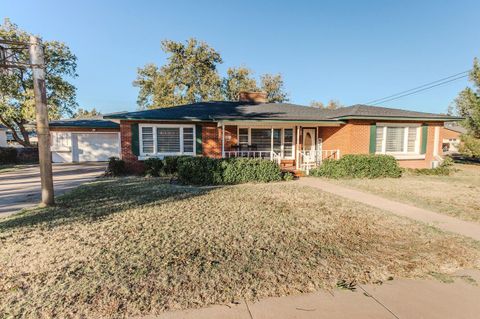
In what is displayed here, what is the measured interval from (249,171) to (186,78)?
77.1ft

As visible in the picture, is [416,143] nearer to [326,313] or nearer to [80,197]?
[326,313]

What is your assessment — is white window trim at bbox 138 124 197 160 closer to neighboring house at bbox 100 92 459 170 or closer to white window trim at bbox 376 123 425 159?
neighboring house at bbox 100 92 459 170

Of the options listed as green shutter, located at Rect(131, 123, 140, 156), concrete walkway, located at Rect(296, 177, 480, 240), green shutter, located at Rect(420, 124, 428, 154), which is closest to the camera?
concrete walkway, located at Rect(296, 177, 480, 240)

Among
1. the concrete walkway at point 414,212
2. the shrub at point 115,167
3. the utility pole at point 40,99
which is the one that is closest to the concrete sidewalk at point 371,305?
the concrete walkway at point 414,212

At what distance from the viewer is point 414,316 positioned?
249 cm

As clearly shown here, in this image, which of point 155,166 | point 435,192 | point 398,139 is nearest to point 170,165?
point 155,166

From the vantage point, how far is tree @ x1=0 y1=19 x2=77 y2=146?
1852 cm

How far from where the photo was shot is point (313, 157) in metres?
13.3

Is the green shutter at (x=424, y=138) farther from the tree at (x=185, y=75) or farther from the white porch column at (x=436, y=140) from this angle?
the tree at (x=185, y=75)

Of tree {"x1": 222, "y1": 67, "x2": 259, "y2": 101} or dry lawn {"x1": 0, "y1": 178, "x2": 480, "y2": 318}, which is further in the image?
tree {"x1": 222, "y1": 67, "x2": 259, "y2": 101}

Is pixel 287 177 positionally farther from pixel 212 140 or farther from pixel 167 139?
pixel 167 139

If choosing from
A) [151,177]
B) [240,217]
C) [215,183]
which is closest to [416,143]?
[215,183]

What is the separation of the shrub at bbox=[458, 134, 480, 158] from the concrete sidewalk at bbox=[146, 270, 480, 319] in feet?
61.3

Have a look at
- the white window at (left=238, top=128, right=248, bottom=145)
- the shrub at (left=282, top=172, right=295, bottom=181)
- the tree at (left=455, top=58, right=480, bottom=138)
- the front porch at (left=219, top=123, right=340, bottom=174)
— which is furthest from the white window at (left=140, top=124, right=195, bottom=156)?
the tree at (left=455, top=58, right=480, bottom=138)
